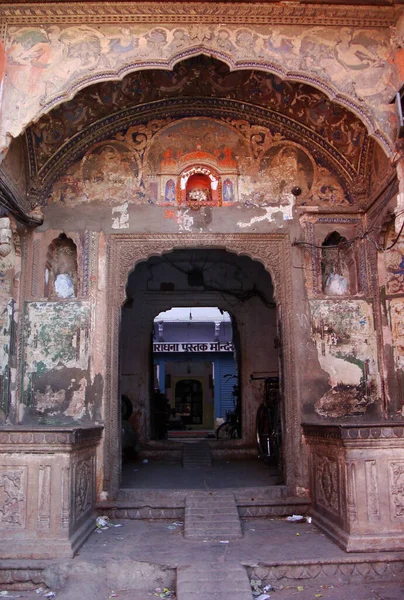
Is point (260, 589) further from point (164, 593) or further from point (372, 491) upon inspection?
point (372, 491)

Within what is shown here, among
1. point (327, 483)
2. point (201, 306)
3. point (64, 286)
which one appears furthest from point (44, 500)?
point (201, 306)

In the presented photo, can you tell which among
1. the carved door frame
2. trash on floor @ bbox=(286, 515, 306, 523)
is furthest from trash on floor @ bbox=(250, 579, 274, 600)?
the carved door frame

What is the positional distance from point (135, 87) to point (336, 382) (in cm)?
464

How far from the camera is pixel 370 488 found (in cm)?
547

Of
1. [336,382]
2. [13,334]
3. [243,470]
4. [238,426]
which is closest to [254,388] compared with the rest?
[238,426]

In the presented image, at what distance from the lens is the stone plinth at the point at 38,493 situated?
5266 millimetres

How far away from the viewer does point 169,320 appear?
2144 cm

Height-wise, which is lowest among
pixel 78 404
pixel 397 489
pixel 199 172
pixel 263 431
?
Answer: pixel 397 489

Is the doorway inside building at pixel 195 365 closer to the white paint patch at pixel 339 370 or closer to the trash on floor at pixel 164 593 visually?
the white paint patch at pixel 339 370

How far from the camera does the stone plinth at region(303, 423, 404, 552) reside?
5.38 m

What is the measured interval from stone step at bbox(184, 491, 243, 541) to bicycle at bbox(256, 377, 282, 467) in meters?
2.11

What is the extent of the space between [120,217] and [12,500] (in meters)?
3.98

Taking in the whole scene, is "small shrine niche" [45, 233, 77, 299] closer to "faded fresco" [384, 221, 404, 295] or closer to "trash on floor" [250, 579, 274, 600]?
"faded fresco" [384, 221, 404, 295]

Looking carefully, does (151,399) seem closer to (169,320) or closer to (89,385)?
(89,385)
